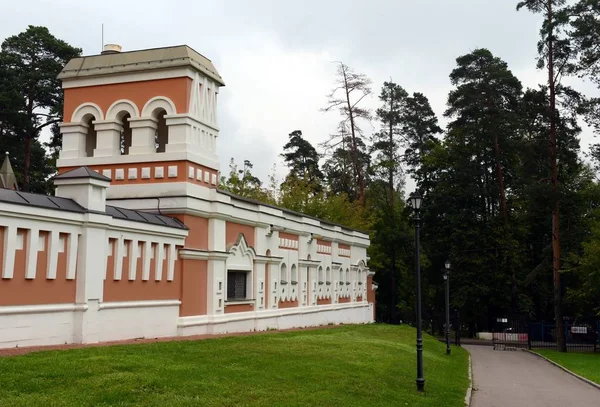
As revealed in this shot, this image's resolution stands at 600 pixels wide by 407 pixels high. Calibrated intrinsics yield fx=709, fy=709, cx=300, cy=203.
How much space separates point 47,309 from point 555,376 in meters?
16.0

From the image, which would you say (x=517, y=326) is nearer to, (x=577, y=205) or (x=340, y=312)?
(x=577, y=205)

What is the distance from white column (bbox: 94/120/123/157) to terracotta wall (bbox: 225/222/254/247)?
4321mm

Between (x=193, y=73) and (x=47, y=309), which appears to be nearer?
(x=47, y=309)

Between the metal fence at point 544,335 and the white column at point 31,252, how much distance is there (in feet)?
91.4

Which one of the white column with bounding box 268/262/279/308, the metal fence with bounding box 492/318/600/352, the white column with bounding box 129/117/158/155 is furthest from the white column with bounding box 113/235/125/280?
the metal fence with bounding box 492/318/600/352

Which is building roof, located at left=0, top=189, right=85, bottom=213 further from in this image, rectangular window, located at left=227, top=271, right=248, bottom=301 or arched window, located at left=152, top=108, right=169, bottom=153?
rectangular window, located at left=227, top=271, right=248, bottom=301

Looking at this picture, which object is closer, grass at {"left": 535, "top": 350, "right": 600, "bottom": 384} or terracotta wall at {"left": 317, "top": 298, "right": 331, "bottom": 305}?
grass at {"left": 535, "top": 350, "right": 600, "bottom": 384}

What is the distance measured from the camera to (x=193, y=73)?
22.4m

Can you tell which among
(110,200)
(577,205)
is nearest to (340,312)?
(110,200)

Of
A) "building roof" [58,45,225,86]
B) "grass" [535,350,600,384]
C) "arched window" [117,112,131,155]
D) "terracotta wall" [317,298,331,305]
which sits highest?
"building roof" [58,45,225,86]

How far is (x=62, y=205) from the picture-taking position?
52.2 ft

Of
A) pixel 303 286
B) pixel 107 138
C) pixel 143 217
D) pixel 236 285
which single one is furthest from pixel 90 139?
pixel 303 286

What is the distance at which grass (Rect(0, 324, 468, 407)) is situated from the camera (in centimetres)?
1028

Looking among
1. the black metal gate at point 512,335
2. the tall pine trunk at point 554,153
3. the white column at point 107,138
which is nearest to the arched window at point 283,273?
the white column at point 107,138
